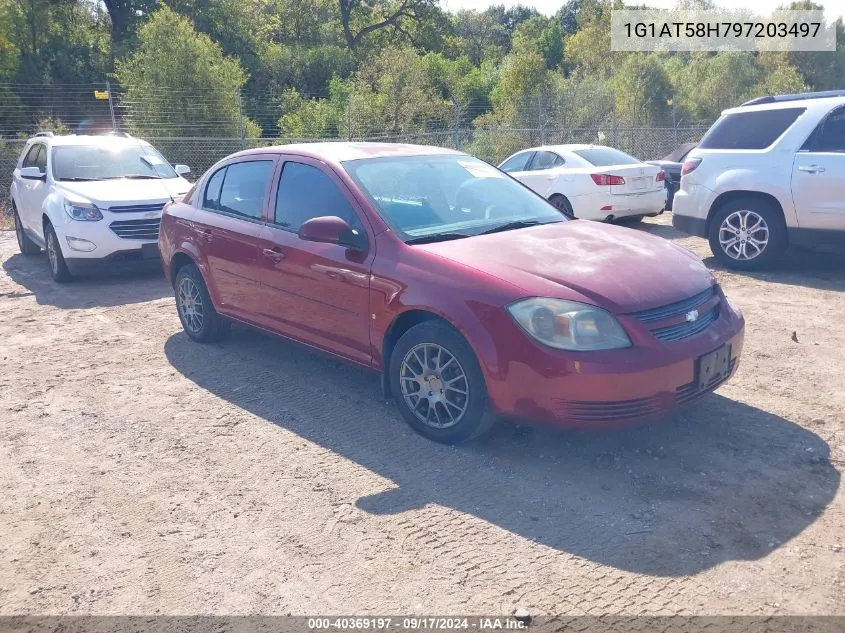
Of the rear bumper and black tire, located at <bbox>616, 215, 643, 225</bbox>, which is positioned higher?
the rear bumper

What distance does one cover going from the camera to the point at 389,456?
4.29 m

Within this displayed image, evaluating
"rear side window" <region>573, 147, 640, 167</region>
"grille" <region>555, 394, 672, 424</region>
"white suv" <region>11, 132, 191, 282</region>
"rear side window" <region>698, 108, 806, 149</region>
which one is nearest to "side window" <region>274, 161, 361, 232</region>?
"grille" <region>555, 394, 672, 424</region>

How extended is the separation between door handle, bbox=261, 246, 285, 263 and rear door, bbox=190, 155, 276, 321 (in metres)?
0.12

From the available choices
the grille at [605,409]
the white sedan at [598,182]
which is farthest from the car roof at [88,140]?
the grille at [605,409]

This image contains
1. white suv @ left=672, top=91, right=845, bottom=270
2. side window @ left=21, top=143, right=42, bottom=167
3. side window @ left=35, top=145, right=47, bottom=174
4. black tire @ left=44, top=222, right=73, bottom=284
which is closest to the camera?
white suv @ left=672, top=91, right=845, bottom=270

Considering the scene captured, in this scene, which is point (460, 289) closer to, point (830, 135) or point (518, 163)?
point (830, 135)

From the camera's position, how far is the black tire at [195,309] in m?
6.31

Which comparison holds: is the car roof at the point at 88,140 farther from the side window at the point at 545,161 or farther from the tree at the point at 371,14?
the tree at the point at 371,14

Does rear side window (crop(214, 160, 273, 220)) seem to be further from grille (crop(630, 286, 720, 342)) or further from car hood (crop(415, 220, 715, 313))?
grille (crop(630, 286, 720, 342))

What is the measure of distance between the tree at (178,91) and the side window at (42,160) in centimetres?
785

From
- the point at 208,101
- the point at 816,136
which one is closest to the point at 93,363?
the point at 816,136

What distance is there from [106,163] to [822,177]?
8.47 metres

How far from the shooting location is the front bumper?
12.4 feet

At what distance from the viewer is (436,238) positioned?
4.61 m
